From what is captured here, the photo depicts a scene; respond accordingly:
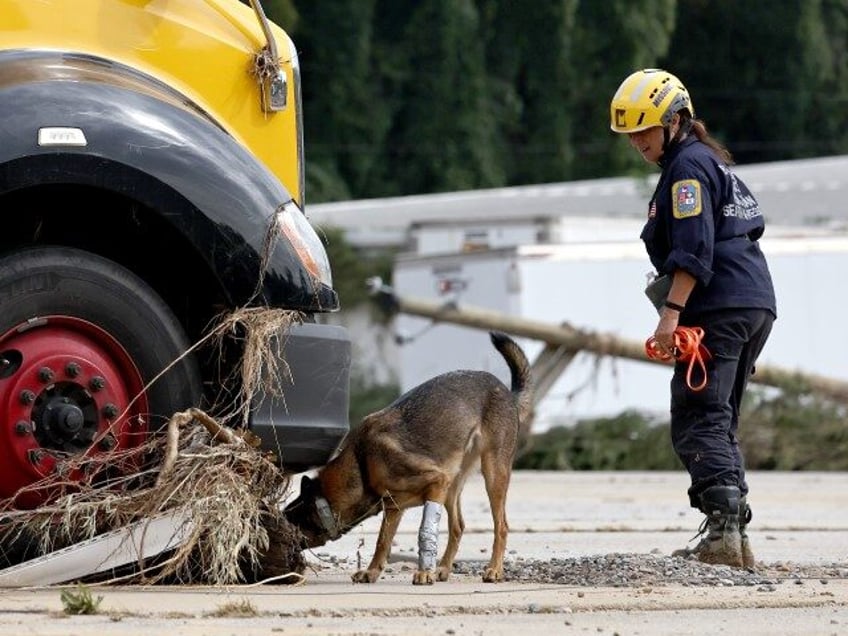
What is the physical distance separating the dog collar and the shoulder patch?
187cm

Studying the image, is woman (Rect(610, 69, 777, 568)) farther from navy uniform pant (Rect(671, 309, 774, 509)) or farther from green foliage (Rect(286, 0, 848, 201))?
green foliage (Rect(286, 0, 848, 201))

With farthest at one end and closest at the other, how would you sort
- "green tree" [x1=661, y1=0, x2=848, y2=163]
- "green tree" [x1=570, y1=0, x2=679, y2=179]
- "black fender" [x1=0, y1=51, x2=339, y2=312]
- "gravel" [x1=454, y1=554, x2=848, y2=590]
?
1. "green tree" [x1=661, y1=0, x2=848, y2=163]
2. "green tree" [x1=570, y1=0, x2=679, y2=179]
3. "gravel" [x1=454, y1=554, x2=848, y2=590]
4. "black fender" [x1=0, y1=51, x2=339, y2=312]

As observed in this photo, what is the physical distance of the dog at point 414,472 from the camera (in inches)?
298

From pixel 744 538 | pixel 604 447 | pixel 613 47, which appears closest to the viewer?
pixel 744 538

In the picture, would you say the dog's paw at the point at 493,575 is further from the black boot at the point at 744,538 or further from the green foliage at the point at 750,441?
the green foliage at the point at 750,441

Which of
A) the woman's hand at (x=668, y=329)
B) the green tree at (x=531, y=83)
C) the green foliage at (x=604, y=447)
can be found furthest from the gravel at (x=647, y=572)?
the green tree at (x=531, y=83)

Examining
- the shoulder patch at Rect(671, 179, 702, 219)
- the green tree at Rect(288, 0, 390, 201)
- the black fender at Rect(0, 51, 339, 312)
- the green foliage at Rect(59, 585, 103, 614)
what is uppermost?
the green tree at Rect(288, 0, 390, 201)

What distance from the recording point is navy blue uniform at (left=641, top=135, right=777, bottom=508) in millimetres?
8164

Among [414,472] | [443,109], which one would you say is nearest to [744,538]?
[414,472]

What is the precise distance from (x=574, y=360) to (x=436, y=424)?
416 inches

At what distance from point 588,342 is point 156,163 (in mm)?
11109

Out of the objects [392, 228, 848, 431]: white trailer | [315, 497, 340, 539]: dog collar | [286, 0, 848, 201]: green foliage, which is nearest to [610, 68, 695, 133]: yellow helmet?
[315, 497, 340, 539]: dog collar

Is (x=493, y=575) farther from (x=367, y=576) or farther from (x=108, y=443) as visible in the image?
(x=108, y=443)

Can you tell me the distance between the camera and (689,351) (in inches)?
319
